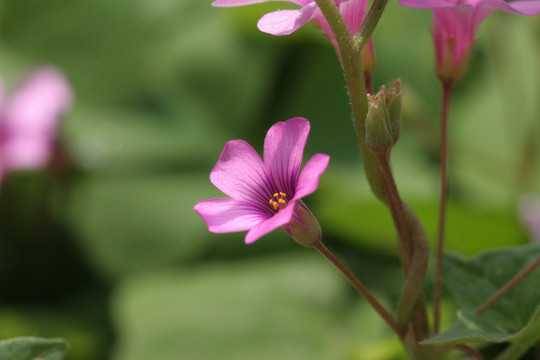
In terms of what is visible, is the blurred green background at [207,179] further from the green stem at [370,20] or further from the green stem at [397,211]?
the green stem at [370,20]

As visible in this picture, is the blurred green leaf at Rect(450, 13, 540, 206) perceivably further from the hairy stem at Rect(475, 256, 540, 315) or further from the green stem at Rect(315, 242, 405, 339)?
the green stem at Rect(315, 242, 405, 339)

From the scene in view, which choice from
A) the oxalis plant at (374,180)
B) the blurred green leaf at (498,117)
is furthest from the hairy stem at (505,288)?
the blurred green leaf at (498,117)

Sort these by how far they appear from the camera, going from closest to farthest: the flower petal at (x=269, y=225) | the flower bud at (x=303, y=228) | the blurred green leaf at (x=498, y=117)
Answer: the flower petal at (x=269, y=225), the flower bud at (x=303, y=228), the blurred green leaf at (x=498, y=117)

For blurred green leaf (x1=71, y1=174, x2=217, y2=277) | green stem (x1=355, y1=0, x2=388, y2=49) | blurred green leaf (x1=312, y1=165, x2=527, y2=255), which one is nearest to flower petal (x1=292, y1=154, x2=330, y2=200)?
green stem (x1=355, y1=0, x2=388, y2=49)

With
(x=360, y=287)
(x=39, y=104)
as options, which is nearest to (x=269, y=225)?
(x=360, y=287)

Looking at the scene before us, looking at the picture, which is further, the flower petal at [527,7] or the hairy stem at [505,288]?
the hairy stem at [505,288]
